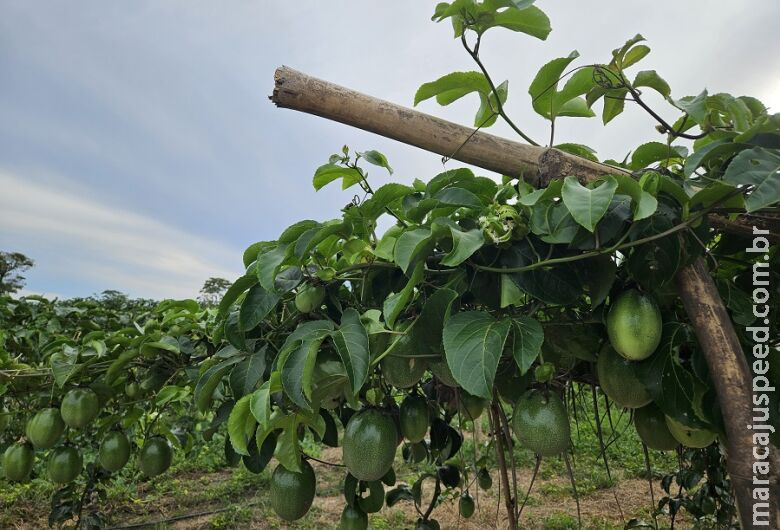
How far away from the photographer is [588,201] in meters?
0.77

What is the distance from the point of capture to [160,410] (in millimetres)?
1876

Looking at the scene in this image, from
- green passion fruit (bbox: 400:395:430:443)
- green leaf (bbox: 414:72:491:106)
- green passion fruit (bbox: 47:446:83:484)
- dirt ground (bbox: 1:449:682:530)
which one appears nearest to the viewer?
green leaf (bbox: 414:72:491:106)

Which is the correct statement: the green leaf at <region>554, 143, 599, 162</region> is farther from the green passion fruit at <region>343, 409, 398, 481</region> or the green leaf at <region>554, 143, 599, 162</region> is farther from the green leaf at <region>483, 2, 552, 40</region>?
the green passion fruit at <region>343, 409, 398, 481</region>

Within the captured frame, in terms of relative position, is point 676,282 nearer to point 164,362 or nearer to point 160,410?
point 164,362

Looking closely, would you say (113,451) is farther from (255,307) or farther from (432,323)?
(432,323)

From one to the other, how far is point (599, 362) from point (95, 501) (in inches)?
147

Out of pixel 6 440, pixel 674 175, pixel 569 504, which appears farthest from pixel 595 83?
pixel 569 504

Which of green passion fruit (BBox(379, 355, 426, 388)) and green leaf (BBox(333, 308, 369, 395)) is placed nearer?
green leaf (BBox(333, 308, 369, 395))

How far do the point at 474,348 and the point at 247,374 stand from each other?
59 centimetres

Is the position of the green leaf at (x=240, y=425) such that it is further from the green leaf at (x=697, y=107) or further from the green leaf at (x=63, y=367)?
the green leaf at (x=697, y=107)

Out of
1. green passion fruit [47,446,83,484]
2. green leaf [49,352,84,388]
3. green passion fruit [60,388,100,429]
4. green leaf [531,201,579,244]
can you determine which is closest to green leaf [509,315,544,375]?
green leaf [531,201,579,244]

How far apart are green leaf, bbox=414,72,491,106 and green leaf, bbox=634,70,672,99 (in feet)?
1.06

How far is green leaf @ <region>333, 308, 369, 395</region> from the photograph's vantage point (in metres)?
0.86

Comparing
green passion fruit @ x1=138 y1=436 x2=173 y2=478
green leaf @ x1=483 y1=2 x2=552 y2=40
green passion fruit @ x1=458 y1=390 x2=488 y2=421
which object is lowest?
green passion fruit @ x1=138 y1=436 x2=173 y2=478
